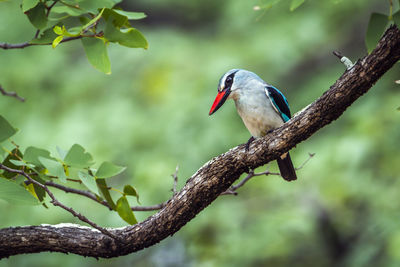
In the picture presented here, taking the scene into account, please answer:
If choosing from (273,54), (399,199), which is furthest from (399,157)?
(273,54)

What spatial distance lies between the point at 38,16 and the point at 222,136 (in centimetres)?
269

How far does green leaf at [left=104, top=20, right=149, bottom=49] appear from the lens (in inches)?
76.3

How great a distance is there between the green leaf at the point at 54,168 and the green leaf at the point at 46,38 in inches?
16.6

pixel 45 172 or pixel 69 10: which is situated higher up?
pixel 69 10

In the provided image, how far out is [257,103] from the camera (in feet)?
9.73

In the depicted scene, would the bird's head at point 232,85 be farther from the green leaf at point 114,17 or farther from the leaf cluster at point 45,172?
the green leaf at point 114,17

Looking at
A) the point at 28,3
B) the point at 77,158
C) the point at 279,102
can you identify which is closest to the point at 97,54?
the point at 28,3

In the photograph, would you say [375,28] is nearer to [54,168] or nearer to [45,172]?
[54,168]

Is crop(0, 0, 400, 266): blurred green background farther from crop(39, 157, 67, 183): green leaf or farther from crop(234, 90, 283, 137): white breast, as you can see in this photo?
crop(39, 157, 67, 183): green leaf

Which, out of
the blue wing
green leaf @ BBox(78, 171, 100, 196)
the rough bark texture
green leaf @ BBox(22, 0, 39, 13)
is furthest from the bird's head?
green leaf @ BBox(22, 0, 39, 13)

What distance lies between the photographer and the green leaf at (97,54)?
1.96m

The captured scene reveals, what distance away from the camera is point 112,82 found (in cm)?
556

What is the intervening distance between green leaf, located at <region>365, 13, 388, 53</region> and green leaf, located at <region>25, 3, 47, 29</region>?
1137 mm

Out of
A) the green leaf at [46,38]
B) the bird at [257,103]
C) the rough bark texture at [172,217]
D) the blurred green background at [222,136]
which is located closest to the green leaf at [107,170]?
the rough bark texture at [172,217]
